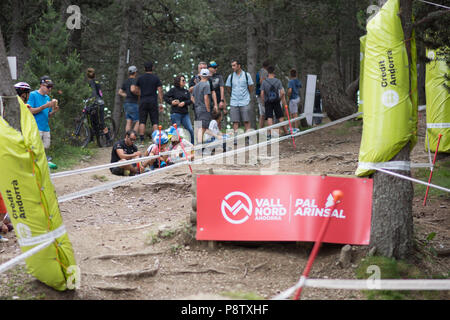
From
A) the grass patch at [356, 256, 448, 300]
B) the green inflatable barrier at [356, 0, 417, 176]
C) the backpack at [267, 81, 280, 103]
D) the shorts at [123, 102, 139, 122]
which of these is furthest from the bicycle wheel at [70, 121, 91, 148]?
the grass patch at [356, 256, 448, 300]

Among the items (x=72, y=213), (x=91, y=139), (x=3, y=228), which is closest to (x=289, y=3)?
(x=91, y=139)

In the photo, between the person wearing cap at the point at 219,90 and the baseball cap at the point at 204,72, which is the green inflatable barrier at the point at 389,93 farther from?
the person wearing cap at the point at 219,90

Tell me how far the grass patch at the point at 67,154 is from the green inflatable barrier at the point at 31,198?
6.79 meters

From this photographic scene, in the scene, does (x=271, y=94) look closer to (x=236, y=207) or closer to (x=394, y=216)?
(x=236, y=207)

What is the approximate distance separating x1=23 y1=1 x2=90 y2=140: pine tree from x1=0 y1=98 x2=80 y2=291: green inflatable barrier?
8.36m

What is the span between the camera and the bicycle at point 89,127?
49.8 feet

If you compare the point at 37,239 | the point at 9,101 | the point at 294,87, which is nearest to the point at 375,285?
the point at 37,239

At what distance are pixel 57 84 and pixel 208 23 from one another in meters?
9.24

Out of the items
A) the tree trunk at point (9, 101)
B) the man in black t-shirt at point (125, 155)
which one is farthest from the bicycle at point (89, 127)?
the tree trunk at point (9, 101)

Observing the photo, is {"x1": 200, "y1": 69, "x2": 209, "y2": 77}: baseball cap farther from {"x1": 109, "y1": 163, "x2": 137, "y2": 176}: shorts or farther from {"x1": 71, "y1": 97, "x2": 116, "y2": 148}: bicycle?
{"x1": 71, "y1": 97, "x2": 116, "y2": 148}: bicycle

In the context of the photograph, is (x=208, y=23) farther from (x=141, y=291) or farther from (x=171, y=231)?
(x=141, y=291)

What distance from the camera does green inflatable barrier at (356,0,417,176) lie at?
6.80m

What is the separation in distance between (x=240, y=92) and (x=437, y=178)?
5.09m

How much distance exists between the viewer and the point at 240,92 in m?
13.3
